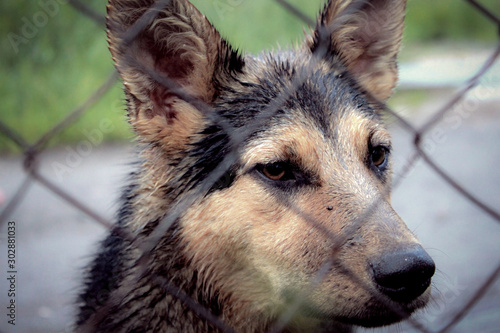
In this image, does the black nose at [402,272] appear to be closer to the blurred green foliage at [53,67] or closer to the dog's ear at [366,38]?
the dog's ear at [366,38]

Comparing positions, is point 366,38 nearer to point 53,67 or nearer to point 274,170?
point 274,170

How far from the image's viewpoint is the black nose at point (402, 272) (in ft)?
7.00

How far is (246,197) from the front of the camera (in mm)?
2590

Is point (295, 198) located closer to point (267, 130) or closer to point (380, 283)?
point (267, 130)

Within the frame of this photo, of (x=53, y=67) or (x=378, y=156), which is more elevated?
(x=378, y=156)

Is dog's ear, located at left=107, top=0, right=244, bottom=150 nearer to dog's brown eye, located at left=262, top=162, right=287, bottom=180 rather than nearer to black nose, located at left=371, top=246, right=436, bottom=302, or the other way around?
dog's brown eye, located at left=262, top=162, right=287, bottom=180

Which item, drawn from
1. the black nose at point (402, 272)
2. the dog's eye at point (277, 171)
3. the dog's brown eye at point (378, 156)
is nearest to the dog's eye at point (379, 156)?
the dog's brown eye at point (378, 156)

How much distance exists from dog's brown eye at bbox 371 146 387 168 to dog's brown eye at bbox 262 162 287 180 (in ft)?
1.98

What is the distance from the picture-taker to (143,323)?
2.66 metres

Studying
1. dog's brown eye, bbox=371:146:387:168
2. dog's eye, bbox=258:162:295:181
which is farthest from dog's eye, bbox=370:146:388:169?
dog's eye, bbox=258:162:295:181

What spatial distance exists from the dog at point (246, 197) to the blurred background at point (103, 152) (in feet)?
2.81

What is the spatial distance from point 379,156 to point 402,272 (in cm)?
96

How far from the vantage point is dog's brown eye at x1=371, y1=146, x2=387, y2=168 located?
9.54 feet

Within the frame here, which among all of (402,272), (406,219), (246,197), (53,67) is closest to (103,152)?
(53,67)
